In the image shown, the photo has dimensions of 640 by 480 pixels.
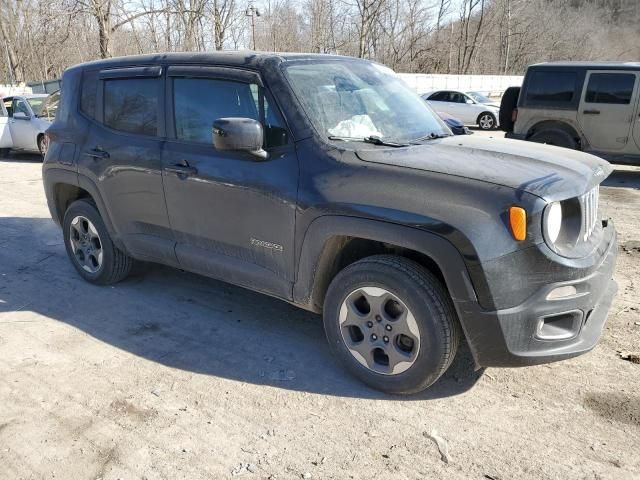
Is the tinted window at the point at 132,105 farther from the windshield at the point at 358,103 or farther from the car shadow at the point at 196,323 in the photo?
the car shadow at the point at 196,323

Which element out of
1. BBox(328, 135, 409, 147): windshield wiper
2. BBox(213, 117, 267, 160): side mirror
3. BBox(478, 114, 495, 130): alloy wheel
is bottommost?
BBox(478, 114, 495, 130): alloy wheel

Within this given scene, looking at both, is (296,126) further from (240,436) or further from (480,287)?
(240,436)

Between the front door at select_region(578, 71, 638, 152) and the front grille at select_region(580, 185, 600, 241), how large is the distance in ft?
23.7

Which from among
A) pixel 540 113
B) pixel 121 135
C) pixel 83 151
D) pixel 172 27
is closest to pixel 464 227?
pixel 121 135

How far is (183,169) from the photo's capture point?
3885 millimetres

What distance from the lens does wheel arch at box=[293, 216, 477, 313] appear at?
2.81 metres

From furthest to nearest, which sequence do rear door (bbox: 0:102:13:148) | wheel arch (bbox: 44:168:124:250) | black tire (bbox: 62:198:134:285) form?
1. rear door (bbox: 0:102:13:148)
2. black tire (bbox: 62:198:134:285)
3. wheel arch (bbox: 44:168:124:250)

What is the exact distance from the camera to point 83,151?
4.69 metres

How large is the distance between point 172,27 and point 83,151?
29196mm

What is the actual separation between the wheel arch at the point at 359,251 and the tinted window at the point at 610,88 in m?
8.03

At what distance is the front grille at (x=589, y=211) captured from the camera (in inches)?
119

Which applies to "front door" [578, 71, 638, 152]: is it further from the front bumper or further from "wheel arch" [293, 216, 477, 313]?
"wheel arch" [293, 216, 477, 313]

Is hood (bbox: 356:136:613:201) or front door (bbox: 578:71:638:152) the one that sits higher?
hood (bbox: 356:136:613:201)

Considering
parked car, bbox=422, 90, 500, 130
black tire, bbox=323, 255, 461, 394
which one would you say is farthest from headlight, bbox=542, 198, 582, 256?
parked car, bbox=422, 90, 500, 130
